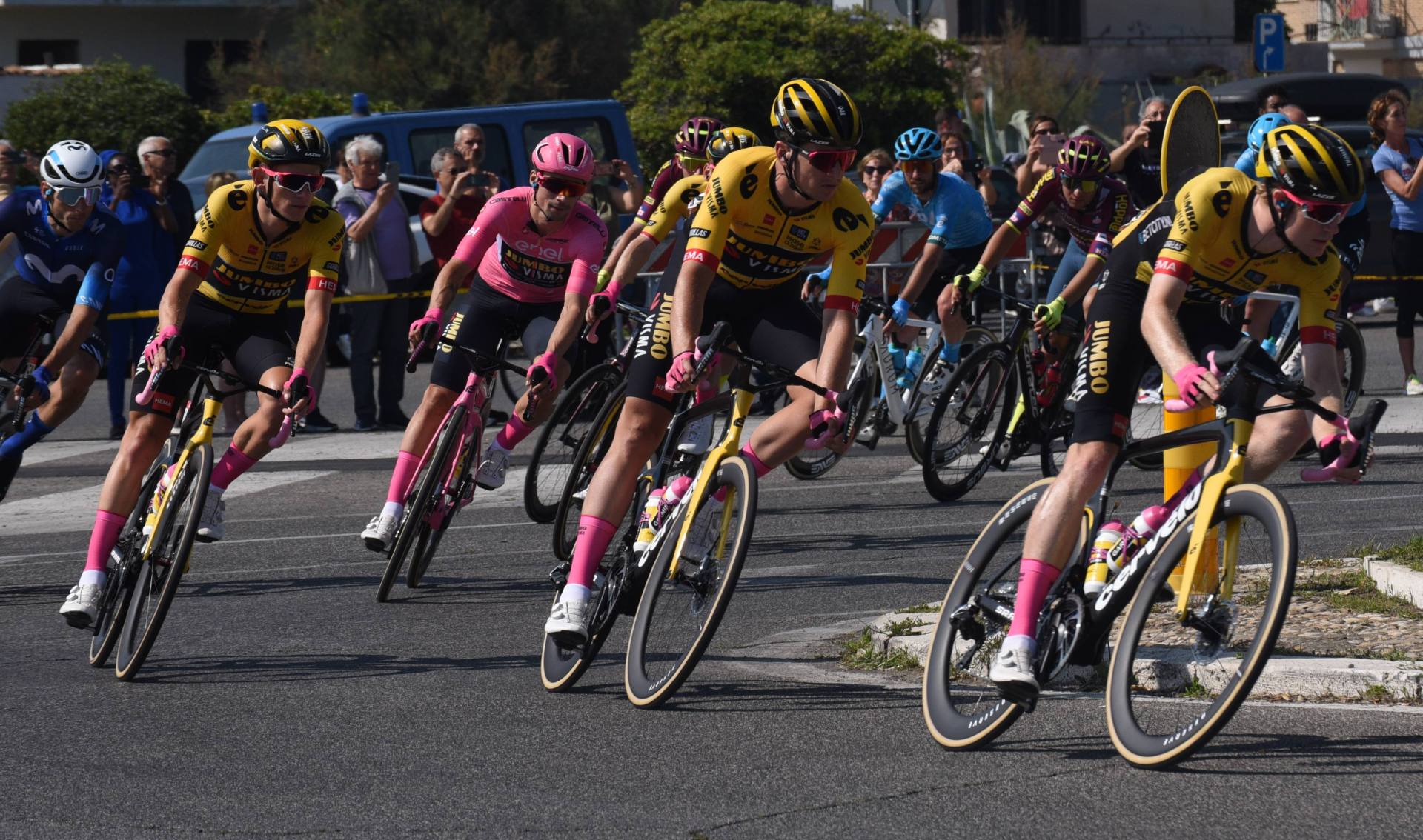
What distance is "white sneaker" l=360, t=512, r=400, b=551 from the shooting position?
8.55 m

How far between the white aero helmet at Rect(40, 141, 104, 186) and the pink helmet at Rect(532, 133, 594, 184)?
2314 millimetres

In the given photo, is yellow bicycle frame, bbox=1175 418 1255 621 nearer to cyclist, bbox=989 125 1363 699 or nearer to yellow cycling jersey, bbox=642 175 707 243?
cyclist, bbox=989 125 1363 699

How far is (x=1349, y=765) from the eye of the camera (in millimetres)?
5438

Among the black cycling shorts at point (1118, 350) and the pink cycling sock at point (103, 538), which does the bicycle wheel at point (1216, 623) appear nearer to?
the black cycling shorts at point (1118, 350)

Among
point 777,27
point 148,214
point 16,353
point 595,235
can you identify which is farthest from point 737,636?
point 777,27

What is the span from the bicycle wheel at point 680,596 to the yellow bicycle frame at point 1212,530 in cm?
137

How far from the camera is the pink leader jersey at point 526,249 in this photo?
9.54m

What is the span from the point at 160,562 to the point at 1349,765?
4.07 m

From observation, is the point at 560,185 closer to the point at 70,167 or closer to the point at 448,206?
the point at 70,167

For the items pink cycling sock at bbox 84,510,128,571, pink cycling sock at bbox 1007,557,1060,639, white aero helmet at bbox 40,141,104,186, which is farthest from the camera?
white aero helmet at bbox 40,141,104,186

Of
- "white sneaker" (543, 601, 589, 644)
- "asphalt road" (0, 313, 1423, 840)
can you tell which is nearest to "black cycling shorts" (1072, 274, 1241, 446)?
"asphalt road" (0, 313, 1423, 840)

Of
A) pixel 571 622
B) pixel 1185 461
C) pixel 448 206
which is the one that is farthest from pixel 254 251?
pixel 448 206

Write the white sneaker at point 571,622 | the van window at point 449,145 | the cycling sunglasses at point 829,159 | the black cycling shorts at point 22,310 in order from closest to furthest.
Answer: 1. the white sneaker at point 571,622
2. the cycling sunglasses at point 829,159
3. the black cycling shorts at point 22,310
4. the van window at point 449,145

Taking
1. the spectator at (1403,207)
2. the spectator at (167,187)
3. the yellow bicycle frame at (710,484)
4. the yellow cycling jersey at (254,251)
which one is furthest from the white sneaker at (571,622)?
the spectator at (1403,207)
